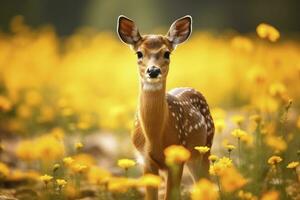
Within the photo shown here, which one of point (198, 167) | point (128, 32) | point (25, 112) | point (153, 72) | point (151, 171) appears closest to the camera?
point (153, 72)

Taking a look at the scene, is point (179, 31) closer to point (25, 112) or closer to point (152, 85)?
point (152, 85)

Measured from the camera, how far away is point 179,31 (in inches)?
268

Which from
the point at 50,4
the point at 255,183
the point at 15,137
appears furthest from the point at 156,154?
the point at 50,4

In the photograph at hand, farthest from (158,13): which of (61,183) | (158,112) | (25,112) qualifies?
(61,183)

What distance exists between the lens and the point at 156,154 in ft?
20.6

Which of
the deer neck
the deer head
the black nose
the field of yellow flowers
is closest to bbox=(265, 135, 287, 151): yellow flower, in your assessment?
the field of yellow flowers

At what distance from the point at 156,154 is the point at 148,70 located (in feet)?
2.33

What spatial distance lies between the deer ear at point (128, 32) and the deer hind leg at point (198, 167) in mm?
1186

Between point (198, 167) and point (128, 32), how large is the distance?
137cm

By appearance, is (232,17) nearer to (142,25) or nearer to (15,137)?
(142,25)

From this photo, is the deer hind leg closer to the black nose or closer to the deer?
the deer

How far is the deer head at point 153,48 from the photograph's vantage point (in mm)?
6145

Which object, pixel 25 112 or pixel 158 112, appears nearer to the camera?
pixel 158 112

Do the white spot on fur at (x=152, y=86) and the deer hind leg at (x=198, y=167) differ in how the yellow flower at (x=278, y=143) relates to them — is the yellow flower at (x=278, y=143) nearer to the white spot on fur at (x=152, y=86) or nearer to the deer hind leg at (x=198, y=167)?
the deer hind leg at (x=198, y=167)
